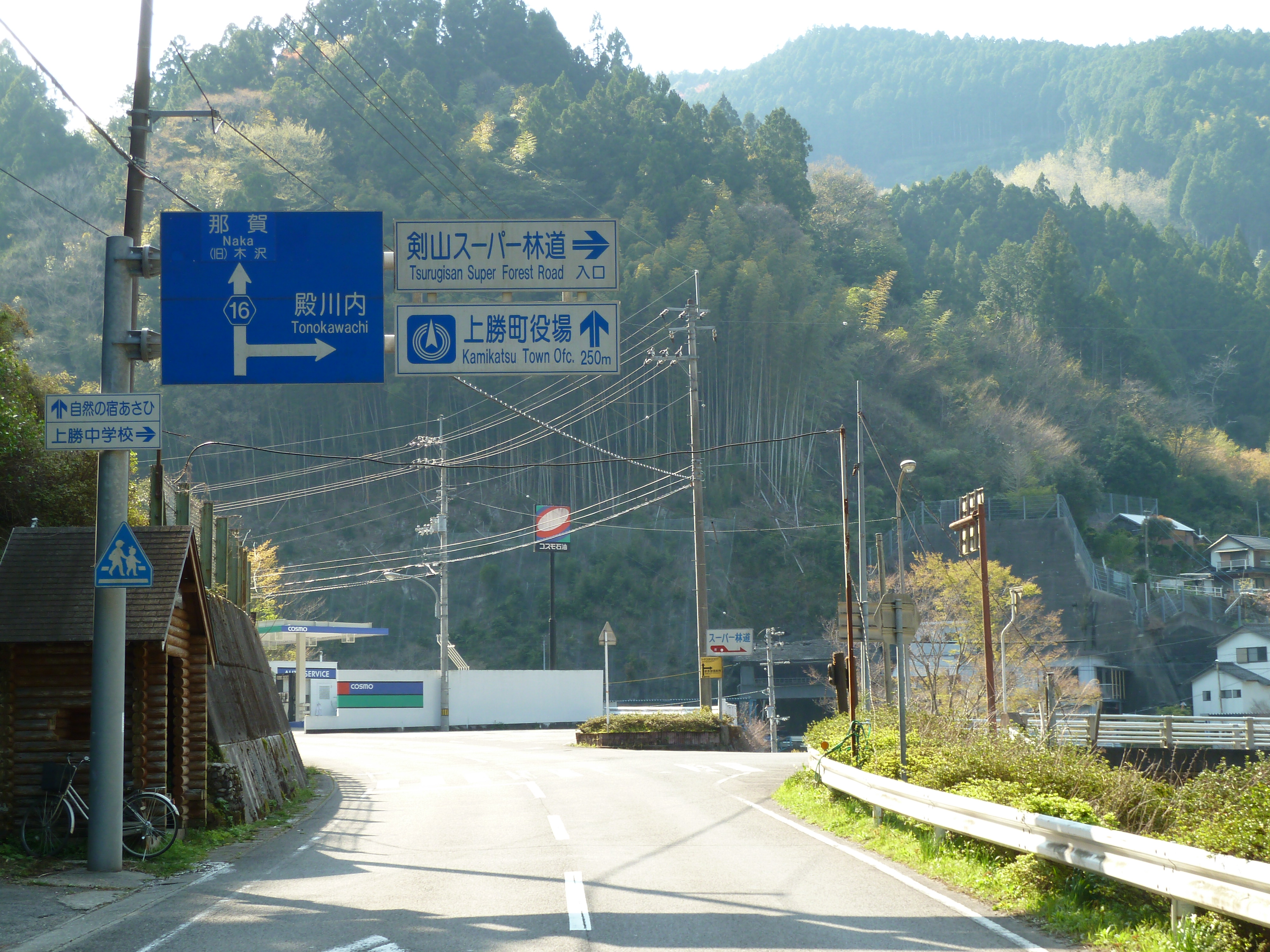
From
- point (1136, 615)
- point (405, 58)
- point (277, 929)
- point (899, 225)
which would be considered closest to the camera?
point (277, 929)

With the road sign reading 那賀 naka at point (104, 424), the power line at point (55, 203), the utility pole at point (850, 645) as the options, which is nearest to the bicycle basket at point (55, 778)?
the road sign reading 那賀 naka at point (104, 424)

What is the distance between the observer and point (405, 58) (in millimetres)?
97250

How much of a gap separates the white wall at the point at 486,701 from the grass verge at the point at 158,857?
107 ft

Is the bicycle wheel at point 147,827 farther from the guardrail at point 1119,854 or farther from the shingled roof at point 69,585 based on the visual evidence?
the guardrail at point 1119,854

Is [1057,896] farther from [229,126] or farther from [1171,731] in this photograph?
[1171,731]

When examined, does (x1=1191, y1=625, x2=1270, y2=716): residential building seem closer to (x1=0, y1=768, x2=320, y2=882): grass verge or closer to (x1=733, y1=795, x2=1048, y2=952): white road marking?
(x1=733, y1=795, x2=1048, y2=952): white road marking

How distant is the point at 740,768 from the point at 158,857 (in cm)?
1582

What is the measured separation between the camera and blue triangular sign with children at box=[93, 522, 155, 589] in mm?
10578

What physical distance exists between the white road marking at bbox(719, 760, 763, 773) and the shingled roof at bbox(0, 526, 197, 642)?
14.4 metres

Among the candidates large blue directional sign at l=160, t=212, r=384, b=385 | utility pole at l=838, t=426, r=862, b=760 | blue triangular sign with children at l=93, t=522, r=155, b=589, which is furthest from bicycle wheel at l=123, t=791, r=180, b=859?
utility pole at l=838, t=426, r=862, b=760

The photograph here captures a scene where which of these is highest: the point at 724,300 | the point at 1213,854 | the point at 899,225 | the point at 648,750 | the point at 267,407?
the point at 899,225

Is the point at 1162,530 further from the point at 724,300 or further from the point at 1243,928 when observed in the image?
the point at 1243,928

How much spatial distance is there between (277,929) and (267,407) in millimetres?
72298

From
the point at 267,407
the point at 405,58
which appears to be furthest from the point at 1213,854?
the point at 405,58
